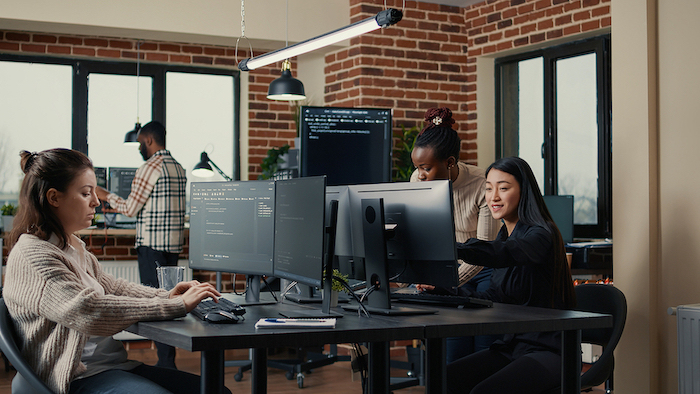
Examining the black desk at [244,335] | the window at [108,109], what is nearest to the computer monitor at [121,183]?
the window at [108,109]

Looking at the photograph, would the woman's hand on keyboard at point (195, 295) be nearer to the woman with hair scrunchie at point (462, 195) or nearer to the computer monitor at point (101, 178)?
the woman with hair scrunchie at point (462, 195)

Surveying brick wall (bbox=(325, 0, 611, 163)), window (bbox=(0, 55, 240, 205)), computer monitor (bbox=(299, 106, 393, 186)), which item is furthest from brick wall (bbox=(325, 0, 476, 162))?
window (bbox=(0, 55, 240, 205))

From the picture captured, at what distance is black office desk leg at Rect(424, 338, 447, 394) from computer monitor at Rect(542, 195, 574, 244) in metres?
3.14

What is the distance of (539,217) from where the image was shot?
2.64 metres

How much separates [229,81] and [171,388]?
4405mm

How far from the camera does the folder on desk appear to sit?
196 cm

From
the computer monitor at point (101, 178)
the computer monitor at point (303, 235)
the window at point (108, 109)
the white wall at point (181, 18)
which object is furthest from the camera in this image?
the computer monitor at point (101, 178)

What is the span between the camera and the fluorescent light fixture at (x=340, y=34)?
2896 mm

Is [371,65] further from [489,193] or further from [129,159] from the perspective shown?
[489,193]

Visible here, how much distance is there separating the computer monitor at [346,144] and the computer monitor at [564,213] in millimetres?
1182

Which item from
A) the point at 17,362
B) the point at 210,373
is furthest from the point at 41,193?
the point at 210,373

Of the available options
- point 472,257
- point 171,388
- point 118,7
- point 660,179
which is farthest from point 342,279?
point 118,7

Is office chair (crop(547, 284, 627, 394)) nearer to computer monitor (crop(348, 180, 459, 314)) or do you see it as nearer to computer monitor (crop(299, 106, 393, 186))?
computer monitor (crop(348, 180, 459, 314))

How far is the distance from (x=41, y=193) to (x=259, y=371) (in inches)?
37.0
